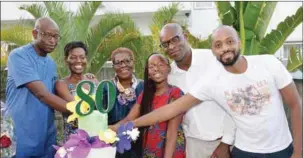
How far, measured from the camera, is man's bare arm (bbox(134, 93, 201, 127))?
2730 millimetres

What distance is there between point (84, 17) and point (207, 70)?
197 inches

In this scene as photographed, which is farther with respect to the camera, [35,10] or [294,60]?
[294,60]

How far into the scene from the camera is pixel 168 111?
9.07ft

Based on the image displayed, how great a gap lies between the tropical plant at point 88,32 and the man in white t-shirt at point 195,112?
414 cm

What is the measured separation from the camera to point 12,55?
9.34 ft

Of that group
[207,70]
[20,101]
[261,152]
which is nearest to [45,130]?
[20,101]

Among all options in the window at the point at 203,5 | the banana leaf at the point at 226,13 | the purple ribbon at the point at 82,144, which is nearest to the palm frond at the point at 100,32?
the banana leaf at the point at 226,13

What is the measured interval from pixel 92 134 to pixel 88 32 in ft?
18.1

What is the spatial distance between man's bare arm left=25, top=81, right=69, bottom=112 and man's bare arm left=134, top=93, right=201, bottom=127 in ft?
1.75

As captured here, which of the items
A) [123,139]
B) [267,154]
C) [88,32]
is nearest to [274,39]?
[88,32]

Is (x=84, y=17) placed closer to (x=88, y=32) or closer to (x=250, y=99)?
(x=88, y=32)

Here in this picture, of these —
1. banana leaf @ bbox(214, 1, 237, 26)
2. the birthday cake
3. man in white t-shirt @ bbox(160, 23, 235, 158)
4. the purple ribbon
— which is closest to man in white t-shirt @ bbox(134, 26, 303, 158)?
man in white t-shirt @ bbox(160, 23, 235, 158)

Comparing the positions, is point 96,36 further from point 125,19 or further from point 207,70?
point 207,70

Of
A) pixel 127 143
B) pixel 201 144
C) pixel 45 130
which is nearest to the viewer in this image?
pixel 127 143
